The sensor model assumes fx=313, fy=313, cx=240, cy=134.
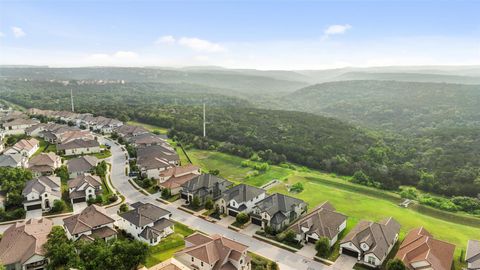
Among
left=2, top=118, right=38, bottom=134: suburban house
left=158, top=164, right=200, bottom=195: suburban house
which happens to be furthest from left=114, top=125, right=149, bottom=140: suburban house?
left=158, top=164, right=200, bottom=195: suburban house

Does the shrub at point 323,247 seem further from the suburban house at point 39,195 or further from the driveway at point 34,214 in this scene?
the driveway at point 34,214

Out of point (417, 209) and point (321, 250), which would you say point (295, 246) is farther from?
point (417, 209)

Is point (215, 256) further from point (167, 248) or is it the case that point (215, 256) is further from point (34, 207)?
point (34, 207)

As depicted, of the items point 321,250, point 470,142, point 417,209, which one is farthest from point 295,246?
point 470,142

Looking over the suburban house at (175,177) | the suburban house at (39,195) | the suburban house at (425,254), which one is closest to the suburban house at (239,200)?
the suburban house at (175,177)

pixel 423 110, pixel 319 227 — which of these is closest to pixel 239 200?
pixel 319 227
